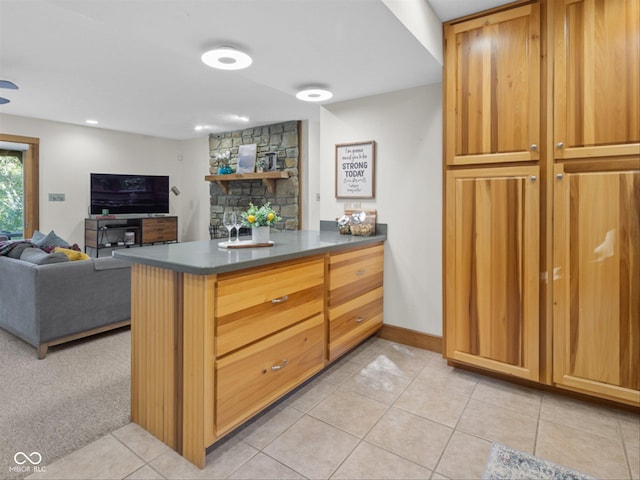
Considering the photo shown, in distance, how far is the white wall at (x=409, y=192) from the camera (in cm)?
277

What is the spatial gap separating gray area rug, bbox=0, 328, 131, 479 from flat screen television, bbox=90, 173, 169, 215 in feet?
12.6

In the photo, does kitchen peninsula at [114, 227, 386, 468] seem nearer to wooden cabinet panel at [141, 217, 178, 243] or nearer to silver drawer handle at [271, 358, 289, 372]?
silver drawer handle at [271, 358, 289, 372]

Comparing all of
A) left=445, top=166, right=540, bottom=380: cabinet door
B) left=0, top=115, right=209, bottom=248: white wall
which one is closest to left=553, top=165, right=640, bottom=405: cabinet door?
left=445, top=166, right=540, bottom=380: cabinet door

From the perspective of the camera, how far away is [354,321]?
2.60 m

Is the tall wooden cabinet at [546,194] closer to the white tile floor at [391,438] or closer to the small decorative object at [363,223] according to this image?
the white tile floor at [391,438]

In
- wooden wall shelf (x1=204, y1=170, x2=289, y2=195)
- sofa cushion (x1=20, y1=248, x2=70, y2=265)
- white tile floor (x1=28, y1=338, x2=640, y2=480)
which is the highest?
wooden wall shelf (x1=204, y1=170, x2=289, y2=195)

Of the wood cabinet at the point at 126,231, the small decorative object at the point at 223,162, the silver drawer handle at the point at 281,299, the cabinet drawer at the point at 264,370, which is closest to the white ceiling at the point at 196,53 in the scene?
the small decorative object at the point at 223,162

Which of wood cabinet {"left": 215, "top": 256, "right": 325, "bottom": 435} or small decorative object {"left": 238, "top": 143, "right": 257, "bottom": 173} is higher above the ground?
small decorative object {"left": 238, "top": 143, "right": 257, "bottom": 173}

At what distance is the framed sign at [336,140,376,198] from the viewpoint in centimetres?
306

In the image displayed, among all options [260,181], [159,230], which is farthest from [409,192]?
[159,230]

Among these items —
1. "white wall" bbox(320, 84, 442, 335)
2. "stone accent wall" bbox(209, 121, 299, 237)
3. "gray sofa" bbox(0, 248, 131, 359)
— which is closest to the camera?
"gray sofa" bbox(0, 248, 131, 359)

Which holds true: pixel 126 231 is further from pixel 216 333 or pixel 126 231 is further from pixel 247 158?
pixel 216 333

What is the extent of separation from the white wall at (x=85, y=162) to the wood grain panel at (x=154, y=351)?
5.24m

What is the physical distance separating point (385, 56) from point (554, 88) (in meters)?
0.97
